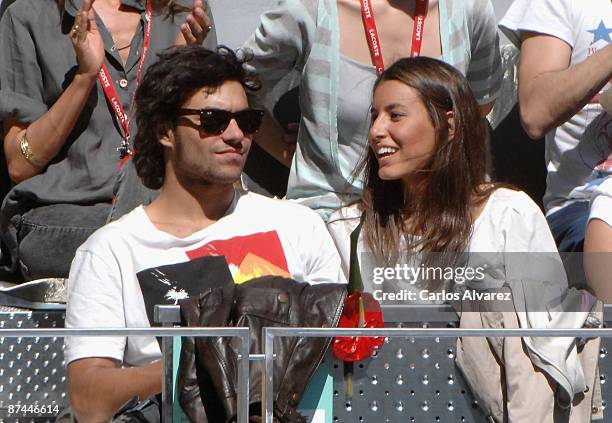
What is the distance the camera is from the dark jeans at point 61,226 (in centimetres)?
322

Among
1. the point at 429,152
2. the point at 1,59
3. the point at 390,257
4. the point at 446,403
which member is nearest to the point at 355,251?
the point at 390,257

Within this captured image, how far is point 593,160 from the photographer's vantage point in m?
3.38

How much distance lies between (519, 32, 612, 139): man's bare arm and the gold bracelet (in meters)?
1.44

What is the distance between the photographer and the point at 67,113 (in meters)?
3.28

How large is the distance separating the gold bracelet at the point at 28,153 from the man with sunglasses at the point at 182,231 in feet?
1.16

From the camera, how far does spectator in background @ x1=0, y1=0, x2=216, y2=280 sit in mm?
3254

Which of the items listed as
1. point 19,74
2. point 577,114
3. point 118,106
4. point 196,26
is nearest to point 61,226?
point 118,106

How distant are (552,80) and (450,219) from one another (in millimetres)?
609

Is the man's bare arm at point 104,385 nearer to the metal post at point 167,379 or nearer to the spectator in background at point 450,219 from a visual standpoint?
the metal post at point 167,379

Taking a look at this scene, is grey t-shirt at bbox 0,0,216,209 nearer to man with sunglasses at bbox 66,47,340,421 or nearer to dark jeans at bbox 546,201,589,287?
man with sunglasses at bbox 66,47,340,421

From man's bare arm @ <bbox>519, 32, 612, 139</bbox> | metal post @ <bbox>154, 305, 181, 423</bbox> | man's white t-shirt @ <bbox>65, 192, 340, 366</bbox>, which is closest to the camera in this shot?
metal post @ <bbox>154, 305, 181, 423</bbox>

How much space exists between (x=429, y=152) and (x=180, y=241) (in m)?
0.72

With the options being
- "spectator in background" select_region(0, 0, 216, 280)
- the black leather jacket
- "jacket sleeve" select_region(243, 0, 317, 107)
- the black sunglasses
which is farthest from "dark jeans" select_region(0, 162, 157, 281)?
the black leather jacket

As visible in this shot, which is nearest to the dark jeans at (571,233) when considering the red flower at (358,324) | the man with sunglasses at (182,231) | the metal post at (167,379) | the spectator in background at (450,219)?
the spectator in background at (450,219)
